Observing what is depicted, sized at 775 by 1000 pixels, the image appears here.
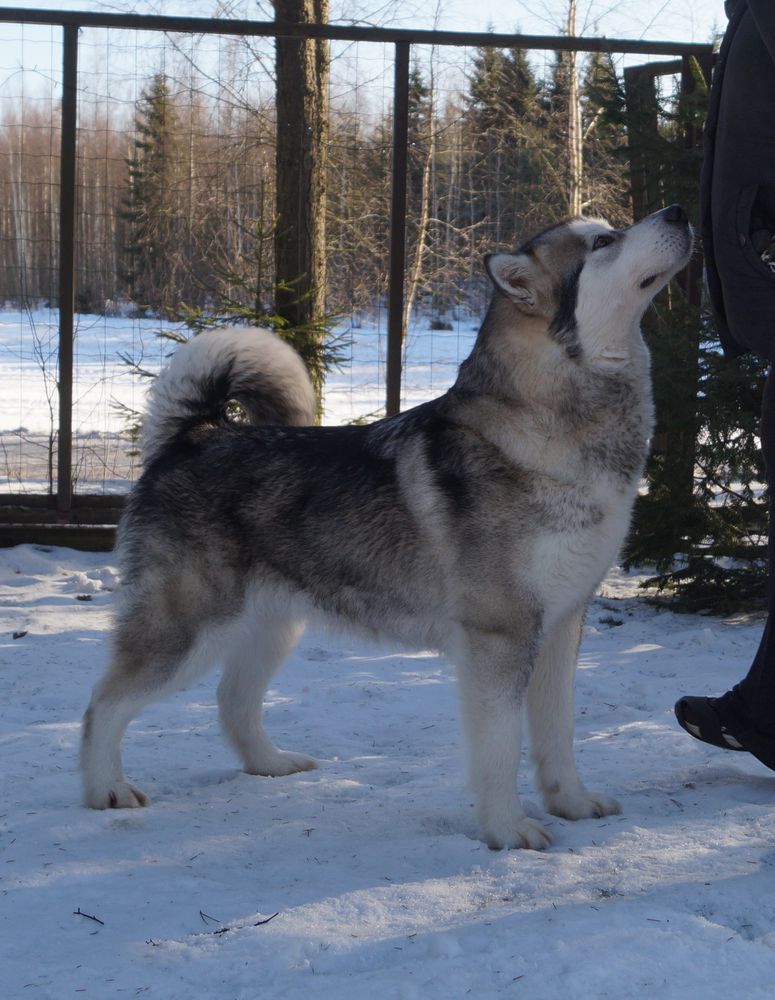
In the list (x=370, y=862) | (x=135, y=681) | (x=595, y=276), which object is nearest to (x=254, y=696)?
(x=135, y=681)

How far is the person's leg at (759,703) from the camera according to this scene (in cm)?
295

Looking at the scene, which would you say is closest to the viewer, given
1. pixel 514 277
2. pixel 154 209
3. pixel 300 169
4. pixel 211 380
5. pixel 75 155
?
pixel 514 277

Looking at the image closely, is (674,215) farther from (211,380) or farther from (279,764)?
(279,764)

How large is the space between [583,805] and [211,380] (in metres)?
1.69

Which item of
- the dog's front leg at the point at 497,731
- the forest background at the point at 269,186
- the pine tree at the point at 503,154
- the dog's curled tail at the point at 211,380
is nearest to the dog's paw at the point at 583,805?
the dog's front leg at the point at 497,731

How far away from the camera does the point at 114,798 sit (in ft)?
10.3

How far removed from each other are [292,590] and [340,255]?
13.5 feet

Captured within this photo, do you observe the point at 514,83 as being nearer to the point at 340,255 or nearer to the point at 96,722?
the point at 340,255

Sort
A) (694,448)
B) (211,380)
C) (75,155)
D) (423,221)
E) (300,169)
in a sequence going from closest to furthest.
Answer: (211,380) → (694,448) → (75,155) → (300,169) → (423,221)

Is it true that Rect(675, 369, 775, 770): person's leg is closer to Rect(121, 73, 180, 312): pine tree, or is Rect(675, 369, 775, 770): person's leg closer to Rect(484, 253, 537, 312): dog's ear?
Rect(484, 253, 537, 312): dog's ear

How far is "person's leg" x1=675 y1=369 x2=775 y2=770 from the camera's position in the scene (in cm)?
295

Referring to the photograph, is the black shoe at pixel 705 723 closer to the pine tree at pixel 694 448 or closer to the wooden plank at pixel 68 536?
the pine tree at pixel 694 448

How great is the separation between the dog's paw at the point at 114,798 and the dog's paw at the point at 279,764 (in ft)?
1.45

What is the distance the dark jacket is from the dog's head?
145mm
